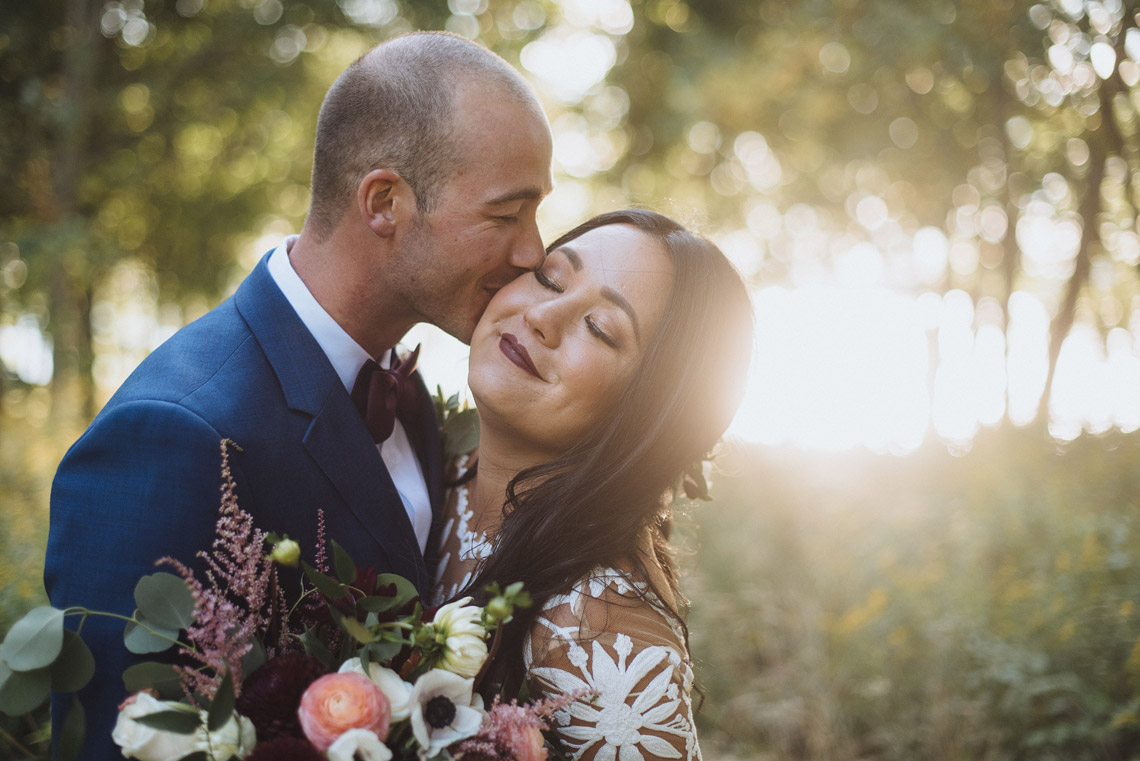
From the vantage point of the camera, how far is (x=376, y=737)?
1536 mm

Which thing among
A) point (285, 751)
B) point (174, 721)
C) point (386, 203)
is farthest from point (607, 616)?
point (386, 203)

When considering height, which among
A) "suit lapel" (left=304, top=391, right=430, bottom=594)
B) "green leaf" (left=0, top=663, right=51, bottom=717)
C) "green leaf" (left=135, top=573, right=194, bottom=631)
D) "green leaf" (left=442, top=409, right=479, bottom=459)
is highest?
"green leaf" (left=442, top=409, right=479, bottom=459)

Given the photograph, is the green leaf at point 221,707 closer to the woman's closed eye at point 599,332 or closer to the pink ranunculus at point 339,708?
the pink ranunculus at point 339,708

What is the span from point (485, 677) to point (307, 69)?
14.7m

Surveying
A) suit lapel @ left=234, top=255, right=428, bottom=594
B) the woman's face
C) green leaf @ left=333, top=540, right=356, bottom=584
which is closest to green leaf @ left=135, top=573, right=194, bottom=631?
green leaf @ left=333, top=540, right=356, bottom=584

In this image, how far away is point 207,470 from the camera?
207cm

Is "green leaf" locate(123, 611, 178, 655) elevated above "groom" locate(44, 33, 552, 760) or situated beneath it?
situated beneath

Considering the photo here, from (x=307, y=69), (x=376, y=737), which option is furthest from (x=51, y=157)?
(x=376, y=737)

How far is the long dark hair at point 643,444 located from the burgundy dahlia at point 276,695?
0.93m

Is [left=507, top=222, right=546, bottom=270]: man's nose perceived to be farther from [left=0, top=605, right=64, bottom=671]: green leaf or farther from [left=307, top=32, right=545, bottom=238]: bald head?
[left=0, top=605, right=64, bottom=671]: green leaf

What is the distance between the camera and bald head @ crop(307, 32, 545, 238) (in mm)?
2775

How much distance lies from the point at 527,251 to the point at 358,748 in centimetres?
181

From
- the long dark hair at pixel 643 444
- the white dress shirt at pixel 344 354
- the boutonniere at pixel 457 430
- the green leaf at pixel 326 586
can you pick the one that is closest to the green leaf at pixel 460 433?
the boutonniere at pixel 457 430

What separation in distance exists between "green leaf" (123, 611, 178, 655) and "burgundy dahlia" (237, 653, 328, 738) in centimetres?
20
